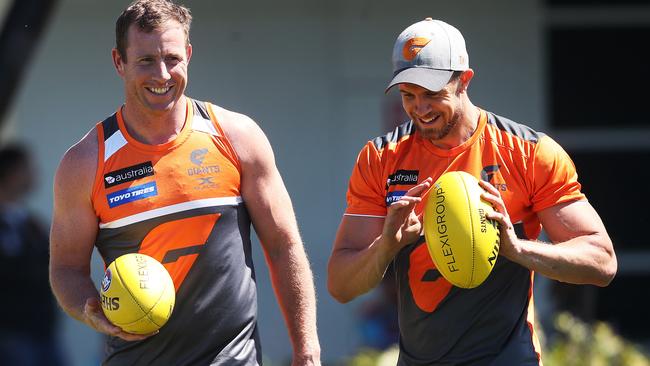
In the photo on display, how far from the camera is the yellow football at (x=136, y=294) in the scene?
171 inches

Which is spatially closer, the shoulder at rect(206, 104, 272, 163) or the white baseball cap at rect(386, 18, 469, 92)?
the white baseball cap at rect(386, 18, 469, 92)

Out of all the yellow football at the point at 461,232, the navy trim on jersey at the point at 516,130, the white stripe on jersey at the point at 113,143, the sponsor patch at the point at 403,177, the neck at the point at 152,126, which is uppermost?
the neck at the point at 152,126

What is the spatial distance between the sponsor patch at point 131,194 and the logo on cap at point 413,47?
1.12m

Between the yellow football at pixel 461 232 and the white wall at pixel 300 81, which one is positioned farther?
the white wall at pixel 300 81

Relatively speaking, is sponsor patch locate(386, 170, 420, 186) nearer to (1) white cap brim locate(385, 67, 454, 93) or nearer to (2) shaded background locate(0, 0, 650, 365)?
(1) white cap brim locate(385, 67, 454, 93)

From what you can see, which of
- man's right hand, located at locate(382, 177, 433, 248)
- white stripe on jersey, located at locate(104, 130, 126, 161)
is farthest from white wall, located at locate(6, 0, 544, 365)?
man's right hand, located at locate(382, 177, 433, 248)

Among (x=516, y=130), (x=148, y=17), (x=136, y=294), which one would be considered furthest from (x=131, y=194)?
(x=516, y=130)

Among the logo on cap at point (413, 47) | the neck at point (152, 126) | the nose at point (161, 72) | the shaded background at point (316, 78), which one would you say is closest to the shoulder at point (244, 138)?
the neck at point (152, 126)

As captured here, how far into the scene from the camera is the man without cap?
4.59 metres

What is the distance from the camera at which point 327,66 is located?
9664 mm

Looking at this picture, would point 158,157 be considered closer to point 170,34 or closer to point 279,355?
point 170,34

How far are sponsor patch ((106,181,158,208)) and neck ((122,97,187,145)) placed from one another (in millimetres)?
199

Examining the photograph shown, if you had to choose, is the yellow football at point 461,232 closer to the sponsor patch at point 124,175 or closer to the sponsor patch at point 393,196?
the sponsor patch at point 393,196

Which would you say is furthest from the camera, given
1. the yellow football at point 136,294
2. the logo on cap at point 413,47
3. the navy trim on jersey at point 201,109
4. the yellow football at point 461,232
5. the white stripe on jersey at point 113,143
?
the navy trim on jersey at point 201,109
